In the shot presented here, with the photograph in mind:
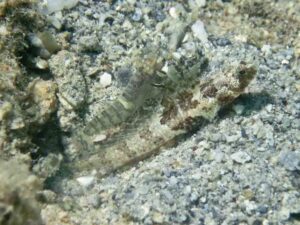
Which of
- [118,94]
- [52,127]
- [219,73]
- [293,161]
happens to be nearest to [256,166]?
[293,161]

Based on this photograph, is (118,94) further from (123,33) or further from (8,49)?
(8,49)

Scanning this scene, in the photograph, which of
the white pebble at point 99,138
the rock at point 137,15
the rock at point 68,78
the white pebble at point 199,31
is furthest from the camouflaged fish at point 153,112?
the rock at point 137,15

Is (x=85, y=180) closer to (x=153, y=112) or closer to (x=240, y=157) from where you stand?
(x=153, y=112)

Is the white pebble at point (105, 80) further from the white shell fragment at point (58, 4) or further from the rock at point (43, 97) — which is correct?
the white shell fragment at point (58, 4)

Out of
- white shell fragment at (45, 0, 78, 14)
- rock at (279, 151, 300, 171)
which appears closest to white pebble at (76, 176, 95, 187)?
rock at (279, 151, 300, 171)

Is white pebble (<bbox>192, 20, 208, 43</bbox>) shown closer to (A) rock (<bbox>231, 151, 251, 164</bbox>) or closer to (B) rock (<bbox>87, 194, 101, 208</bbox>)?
(A) rock (<bbox>231, 151, 251, 164</bbox>)

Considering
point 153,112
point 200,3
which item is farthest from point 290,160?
point 200,3
